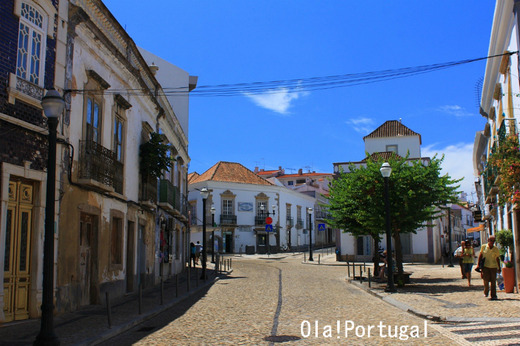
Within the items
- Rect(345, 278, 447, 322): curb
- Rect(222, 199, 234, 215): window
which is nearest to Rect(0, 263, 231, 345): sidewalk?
Rect(345, 278, 447, 322): curb

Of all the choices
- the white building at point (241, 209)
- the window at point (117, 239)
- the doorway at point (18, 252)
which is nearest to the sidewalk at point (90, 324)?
Answer: the doorway at point (18, 252)

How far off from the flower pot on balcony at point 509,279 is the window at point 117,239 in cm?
1140

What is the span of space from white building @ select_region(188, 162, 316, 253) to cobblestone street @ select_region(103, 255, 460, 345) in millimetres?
35601

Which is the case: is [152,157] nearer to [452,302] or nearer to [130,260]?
[130,260]

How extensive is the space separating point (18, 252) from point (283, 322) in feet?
17.8

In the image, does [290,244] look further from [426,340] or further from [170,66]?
[426,340]

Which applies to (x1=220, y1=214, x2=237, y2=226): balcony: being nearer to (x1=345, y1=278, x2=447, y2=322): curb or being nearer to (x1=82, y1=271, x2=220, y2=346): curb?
(x1=345, y1=278, x2=447, y2=322): curb

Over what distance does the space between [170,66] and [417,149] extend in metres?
24.7

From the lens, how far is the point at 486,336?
8.25 metres

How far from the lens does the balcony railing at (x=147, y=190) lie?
18609 millimetres

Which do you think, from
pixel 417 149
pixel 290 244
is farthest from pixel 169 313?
pixel 290 244

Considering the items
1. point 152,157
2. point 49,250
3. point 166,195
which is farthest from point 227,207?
point 49,250

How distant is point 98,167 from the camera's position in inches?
524

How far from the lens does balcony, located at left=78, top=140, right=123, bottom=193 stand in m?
12.4
